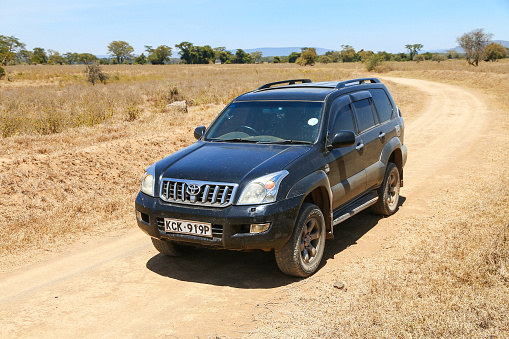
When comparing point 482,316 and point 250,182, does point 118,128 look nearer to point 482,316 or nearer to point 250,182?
point 250,182

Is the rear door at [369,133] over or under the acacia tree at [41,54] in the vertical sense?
under

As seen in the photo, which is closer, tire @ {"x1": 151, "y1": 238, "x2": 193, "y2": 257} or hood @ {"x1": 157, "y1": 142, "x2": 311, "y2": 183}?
hood @ {"x1": 157, "y1": 142, "x2": 311, "y2": 183}

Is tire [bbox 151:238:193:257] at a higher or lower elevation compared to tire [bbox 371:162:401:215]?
lower

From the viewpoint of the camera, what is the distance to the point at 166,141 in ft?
39.2

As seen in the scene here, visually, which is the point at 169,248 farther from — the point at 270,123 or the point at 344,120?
the point at 344,120

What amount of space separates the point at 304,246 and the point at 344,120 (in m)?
1.86

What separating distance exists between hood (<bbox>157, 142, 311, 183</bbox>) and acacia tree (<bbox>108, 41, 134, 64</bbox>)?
408ft

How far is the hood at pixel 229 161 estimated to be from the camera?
470cm

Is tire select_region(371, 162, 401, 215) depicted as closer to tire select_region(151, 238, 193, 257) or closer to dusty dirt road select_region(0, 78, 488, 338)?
dusty dirt road select_region(0, 78, 488, 338)

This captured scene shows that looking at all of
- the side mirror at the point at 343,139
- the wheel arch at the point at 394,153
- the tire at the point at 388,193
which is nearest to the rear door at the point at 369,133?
the wheel arch at the point at 394,153

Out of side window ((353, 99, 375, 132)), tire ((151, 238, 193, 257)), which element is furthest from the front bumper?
side window ((353, 99, 375, 132))

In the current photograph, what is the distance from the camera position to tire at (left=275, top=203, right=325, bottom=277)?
4.73 meters

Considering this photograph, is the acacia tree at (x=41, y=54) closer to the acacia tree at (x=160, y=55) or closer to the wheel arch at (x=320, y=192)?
the acacia tree at (x=160, y=55)

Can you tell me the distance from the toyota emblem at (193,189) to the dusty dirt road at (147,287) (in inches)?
40.0
